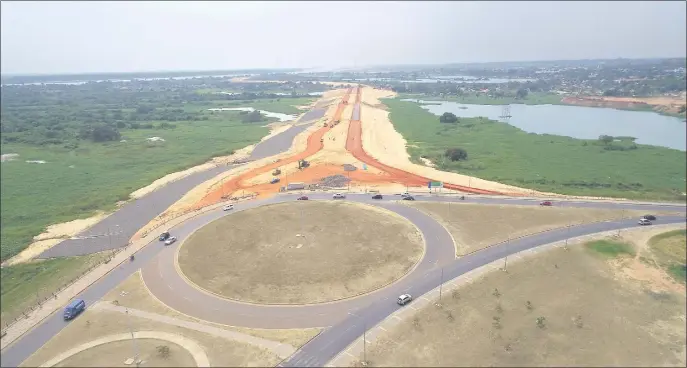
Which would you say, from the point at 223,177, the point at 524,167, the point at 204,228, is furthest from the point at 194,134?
the point at 524,167

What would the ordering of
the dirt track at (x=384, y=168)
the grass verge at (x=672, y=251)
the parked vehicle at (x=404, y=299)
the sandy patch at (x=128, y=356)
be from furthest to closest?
the dirt track at (x=384, y=168), the grass verge at (x=672, y=251), the parked vehicle at (x=404, y=299), the sandy patch at (x=128, y=356)

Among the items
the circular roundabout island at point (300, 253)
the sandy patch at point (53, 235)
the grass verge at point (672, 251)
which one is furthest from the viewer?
the sandy patch at point (53, 235)

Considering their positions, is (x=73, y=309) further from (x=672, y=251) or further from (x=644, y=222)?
(x=644, y=222)

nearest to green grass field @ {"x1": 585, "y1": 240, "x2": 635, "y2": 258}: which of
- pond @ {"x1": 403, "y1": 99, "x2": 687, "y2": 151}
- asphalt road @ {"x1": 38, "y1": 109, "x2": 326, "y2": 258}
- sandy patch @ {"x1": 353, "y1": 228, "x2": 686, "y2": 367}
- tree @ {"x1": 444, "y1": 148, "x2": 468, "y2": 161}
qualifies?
sandy patch @ {"x1": 353, "y1": 228, "x2": 686, "y2": 367}

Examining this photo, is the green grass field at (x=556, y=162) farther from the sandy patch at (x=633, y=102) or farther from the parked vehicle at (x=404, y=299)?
the sandy patch at (x=633, y=102)

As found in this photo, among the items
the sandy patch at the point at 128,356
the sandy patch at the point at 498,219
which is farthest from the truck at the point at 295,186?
the sandy patch at the point at 128,356

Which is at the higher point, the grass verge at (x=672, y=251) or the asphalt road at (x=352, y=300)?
the grass verge at (x=672, y=251)

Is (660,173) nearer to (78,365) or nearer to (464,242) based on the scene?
(464,242)

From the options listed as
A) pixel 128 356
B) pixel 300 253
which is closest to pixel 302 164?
pixel 300 253
